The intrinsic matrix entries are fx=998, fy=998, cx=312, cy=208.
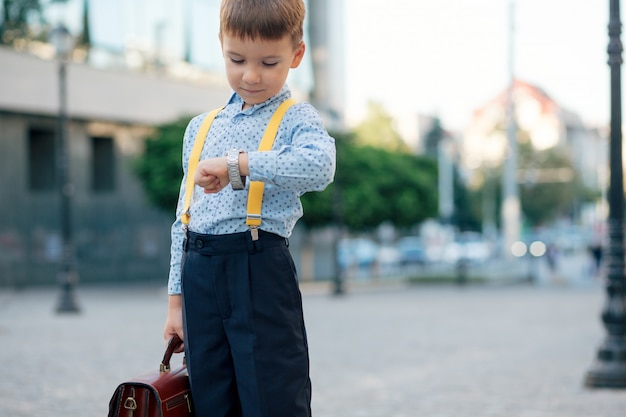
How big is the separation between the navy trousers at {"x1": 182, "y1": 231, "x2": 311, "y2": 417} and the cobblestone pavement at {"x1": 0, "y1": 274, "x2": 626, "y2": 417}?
14.5ft

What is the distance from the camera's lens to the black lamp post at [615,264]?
8466mm

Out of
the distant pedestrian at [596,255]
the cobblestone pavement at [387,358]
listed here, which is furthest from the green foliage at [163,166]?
the distant pedestrian at [596,255]

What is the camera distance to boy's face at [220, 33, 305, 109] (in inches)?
105

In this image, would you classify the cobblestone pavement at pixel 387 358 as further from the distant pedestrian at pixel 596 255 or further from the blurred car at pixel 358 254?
the blurred car at pixel 358 254

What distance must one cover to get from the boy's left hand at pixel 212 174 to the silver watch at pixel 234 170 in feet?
0.04

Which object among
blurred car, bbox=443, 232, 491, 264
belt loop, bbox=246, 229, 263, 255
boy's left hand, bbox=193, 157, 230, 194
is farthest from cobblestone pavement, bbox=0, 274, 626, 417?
blurred car, bbox=443, 232, 491, 264

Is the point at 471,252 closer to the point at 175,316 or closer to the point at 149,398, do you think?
the point at 175,316

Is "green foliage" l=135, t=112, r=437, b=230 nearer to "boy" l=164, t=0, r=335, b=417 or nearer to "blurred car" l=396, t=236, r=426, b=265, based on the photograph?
"blurred car" l=396, t=236, r=426, b=265

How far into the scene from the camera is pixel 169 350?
2.89 meters

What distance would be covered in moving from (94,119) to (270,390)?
105ft

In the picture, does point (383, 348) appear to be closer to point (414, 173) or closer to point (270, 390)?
point (270, 390)

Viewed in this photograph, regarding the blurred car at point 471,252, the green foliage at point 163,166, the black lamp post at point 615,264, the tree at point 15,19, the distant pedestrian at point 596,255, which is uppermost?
the tree at point 15,19

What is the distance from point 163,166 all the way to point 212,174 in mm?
26812

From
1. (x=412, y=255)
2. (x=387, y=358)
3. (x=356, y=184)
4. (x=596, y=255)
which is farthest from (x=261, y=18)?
(x=412, y=255)
